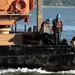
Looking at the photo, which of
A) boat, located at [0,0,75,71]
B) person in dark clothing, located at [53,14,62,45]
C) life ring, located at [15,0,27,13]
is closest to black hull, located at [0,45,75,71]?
boat, located at [0,0,75,71]

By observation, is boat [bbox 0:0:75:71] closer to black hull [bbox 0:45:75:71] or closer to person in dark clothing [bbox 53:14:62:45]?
black hull [bbox 0:45:75:71]

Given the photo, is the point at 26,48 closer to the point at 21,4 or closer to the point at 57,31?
the point at 57,31

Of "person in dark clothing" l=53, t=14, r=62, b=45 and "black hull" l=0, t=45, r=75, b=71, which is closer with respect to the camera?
"black hull" l=0, t=45, r=75, b=71

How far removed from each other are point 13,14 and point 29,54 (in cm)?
173

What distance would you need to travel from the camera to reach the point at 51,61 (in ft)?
57.6

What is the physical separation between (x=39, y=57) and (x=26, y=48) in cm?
64

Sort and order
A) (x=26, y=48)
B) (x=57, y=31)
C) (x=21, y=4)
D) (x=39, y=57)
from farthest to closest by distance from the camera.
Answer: (x=57, y=31)
(x=21, y=4)
(x=39, y=57)
(x=26, y=48)

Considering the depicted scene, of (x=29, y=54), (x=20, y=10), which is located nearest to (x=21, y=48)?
(x=29, y=54)

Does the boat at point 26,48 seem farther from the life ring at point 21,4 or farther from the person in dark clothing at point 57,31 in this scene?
the person in dark clothing at point 57,31

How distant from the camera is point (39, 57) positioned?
684 inches

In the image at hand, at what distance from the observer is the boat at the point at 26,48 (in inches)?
679

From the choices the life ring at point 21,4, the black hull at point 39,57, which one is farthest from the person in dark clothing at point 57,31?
the life ring at point 21,4

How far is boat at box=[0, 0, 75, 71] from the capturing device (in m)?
17.2

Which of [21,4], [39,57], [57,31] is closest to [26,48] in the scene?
[39,57]
